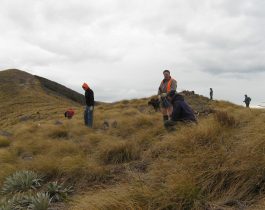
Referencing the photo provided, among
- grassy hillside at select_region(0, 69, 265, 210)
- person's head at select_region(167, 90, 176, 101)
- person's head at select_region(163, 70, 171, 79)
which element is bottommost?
grassy hillside at select_region(0, 69, 265, 210)

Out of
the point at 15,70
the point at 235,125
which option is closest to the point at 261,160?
the point at 235,125

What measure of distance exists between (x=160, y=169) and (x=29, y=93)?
5524 centimetres

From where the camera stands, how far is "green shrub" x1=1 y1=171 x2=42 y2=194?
23.0 feet

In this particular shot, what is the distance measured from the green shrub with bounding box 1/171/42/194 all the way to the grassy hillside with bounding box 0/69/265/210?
2 centimetres

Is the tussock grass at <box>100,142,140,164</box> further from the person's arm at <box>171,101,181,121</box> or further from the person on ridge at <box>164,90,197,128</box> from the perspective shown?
the person's arm at <box>171,101,181,121</box>

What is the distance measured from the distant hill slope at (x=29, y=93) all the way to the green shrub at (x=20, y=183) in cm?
4041

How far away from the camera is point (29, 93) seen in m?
58.6

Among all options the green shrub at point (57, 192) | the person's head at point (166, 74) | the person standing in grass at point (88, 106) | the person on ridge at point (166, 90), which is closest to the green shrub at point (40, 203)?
the green shrub at point (57, 192)

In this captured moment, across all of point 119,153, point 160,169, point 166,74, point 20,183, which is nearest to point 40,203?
point 20,183

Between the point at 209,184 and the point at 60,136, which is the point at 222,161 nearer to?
the point at 209,184

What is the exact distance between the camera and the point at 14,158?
31.0 feet

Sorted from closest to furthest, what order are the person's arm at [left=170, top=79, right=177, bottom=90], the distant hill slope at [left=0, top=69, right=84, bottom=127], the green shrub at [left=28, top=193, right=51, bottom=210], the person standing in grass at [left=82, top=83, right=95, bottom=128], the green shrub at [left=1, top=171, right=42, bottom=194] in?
the green shrub at [left=28, top=193, right=51, bottom=210] → the green shrub at [left=1, top=171, right=42, bottom=194] → the person's arm at [left=170, top=79, right=177, bottom=90] → the person standing in grass at [left=82, top=83, right=95, bottom=128] → the distant hill slope at [left=0, top=69, right=84, bottom=127]

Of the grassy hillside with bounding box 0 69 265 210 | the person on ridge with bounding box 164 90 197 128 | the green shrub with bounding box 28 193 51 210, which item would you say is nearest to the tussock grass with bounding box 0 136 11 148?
the grassy hillside with bounding box 0 69 265 210

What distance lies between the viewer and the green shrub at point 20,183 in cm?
701
